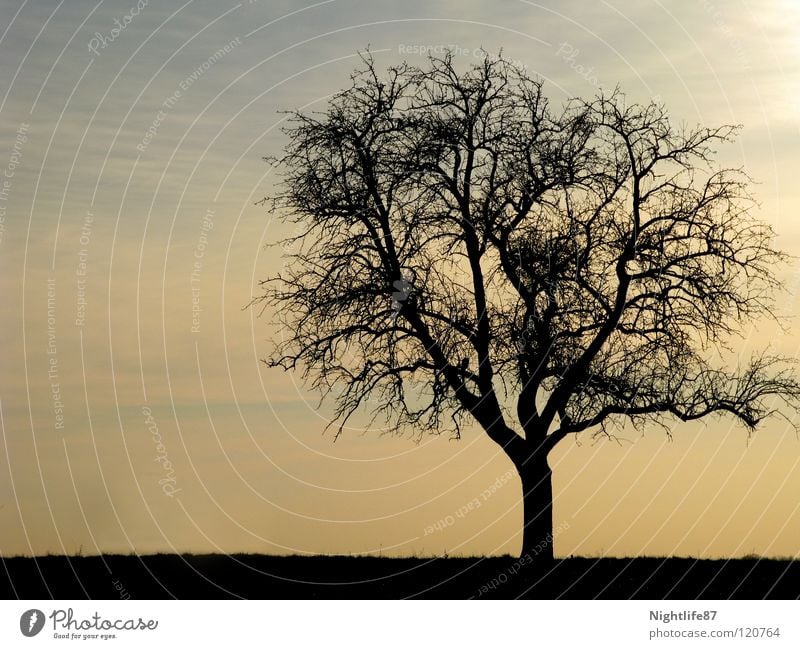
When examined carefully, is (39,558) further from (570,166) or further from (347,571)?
(570,166)

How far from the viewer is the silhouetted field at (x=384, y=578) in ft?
78.7

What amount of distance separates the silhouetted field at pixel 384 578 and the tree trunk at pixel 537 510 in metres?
0.31

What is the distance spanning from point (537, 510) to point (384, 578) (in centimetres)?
369

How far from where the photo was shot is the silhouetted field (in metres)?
24.0

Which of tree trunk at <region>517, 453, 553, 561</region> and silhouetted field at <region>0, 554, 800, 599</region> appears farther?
tree trunk at <region>517, 453, 553, 561</region>

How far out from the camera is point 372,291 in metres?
26.2

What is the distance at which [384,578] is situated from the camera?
2525 cm

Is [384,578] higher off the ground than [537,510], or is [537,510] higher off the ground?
[537,510]

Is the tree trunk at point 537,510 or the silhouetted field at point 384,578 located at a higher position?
the tree trunk at point 537,510

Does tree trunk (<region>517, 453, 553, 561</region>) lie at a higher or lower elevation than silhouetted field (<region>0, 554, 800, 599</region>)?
higher

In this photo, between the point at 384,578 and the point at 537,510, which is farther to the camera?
the point at 537,510

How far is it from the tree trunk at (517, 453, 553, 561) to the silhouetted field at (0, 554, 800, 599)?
314mm
